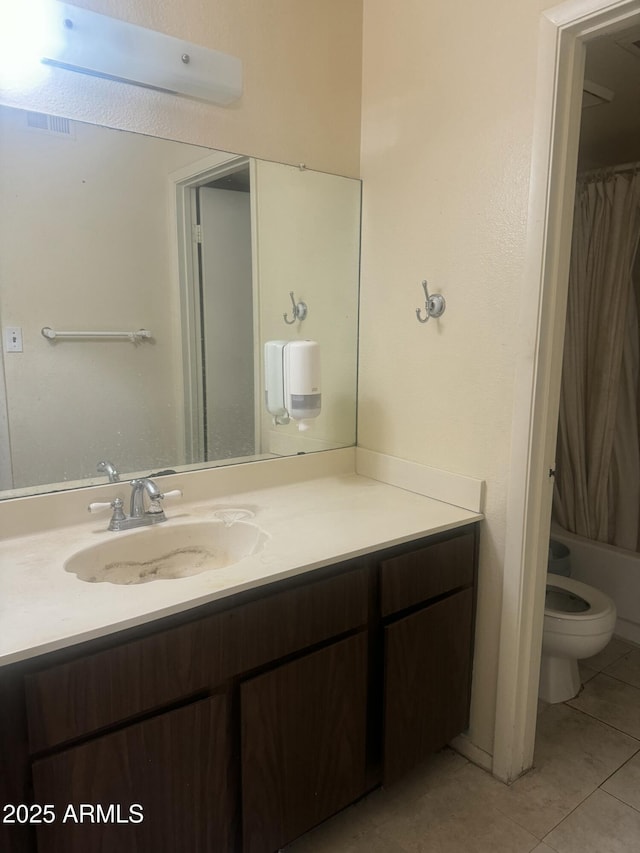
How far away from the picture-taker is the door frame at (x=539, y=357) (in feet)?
4.65

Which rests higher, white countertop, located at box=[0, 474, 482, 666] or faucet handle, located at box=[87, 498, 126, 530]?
faucet handle, located at box=[87, 498, 126, 530]

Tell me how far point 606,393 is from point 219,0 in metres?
2.24

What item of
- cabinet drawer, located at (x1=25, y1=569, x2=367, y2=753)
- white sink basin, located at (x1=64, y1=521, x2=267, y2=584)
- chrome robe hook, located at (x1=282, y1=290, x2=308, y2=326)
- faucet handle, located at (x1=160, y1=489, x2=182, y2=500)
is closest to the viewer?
cabinet drawer, located at (x1=25, y1=569, x2=367, y2=753)

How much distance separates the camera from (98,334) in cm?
161

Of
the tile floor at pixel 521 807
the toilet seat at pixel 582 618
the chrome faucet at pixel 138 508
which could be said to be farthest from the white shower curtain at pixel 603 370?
the chrome faucet at pixel 138 508

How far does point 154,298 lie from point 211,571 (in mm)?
863

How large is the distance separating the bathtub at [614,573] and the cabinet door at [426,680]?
49.0 inches

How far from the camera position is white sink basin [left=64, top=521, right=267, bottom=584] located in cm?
142

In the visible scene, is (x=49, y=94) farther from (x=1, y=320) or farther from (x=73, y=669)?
(x=73, y=669)

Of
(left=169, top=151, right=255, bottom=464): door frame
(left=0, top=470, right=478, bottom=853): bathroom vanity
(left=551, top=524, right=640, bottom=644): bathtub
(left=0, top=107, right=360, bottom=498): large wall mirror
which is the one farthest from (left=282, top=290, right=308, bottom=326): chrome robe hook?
(left=551, top=524, right=640, bottom=644): bathtub

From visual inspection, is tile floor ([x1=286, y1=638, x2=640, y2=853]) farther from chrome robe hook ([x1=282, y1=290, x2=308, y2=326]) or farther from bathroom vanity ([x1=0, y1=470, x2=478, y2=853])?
chrome robe hook ([x1=282, y1=290, x2=308, y2=326])

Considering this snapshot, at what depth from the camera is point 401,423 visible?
1965 mm

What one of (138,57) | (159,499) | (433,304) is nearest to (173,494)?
(159,499)

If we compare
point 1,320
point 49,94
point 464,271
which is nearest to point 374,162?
point 464,271
